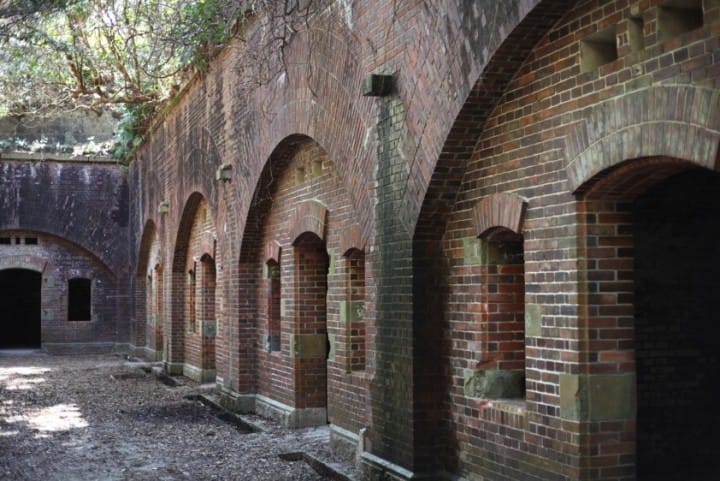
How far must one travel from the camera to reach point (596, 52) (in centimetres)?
538

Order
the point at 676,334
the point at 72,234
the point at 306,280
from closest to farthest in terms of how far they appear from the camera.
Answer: the point at 676,334 < the point at 306,280 < the point at 72,234

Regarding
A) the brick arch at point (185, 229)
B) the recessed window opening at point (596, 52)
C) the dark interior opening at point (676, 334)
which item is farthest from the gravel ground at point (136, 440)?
the recessed window opening at point (596, 52)

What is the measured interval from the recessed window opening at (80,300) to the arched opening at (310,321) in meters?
16.6

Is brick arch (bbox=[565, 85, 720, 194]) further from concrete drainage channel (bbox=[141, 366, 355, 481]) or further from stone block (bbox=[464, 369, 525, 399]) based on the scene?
concrete drainage channel (bbox=[141, 366, 355, 481])

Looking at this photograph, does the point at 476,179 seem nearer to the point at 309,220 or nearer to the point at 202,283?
the point at 309,220

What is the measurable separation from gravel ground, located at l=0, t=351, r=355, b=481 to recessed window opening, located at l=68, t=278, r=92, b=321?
31.8 ft

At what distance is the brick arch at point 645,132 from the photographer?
172 inches

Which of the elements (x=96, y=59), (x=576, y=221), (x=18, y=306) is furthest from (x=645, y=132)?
(x=18, y=306)

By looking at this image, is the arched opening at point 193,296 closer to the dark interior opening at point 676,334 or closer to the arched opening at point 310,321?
the arched opening at point 310,321

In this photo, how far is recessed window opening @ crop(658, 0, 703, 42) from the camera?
15.6ft

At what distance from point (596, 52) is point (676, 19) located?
660mm

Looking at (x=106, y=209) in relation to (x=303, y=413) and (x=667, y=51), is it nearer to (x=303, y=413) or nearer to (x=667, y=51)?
(x=303, y=413)

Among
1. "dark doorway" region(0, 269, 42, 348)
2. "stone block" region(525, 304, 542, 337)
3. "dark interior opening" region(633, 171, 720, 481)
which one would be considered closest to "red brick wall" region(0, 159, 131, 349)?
"dark doorway" region(0, 269, 42, 348)

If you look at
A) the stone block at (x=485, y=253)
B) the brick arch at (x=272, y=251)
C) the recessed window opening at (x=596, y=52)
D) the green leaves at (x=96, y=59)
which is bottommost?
the stone block at (x=485, y=253)
